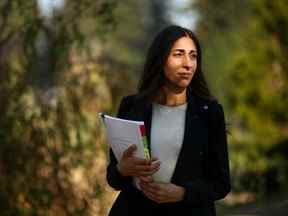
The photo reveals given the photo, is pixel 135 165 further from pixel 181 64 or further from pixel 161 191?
pixel 181 64

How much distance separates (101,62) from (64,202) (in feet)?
6.89

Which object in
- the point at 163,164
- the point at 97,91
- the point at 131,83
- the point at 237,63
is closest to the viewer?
the point at 163,164

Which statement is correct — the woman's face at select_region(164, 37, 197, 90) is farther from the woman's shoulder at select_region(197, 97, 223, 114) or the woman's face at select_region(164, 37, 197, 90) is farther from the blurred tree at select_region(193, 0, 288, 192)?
the blurred tree at select_region(193, 0, 288, 192)

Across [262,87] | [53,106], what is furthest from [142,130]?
[262,87]

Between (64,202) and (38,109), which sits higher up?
(38,109)

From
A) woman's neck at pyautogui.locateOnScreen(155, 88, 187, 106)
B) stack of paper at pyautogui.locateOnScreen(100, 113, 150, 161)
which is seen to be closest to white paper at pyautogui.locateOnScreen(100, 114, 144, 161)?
stack of paper at pyautogui.locateOnScreen(100, 113, 150, 161)

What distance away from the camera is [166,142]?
10.4ft

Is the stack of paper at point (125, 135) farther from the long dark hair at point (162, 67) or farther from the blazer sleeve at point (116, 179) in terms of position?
the long dark hair at point (162, 67)

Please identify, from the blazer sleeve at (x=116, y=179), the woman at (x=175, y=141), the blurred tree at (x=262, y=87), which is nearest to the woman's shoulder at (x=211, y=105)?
the woman at (x=175, y=141)

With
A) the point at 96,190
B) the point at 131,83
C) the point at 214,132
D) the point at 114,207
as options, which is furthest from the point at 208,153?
the point at 131,83

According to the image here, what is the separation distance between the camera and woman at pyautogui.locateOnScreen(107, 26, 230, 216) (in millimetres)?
3156

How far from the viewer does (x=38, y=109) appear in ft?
25.8

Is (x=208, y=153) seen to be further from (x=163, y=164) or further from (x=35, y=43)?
(x=35, y=43)

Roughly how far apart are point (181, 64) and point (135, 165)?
0.43 m
